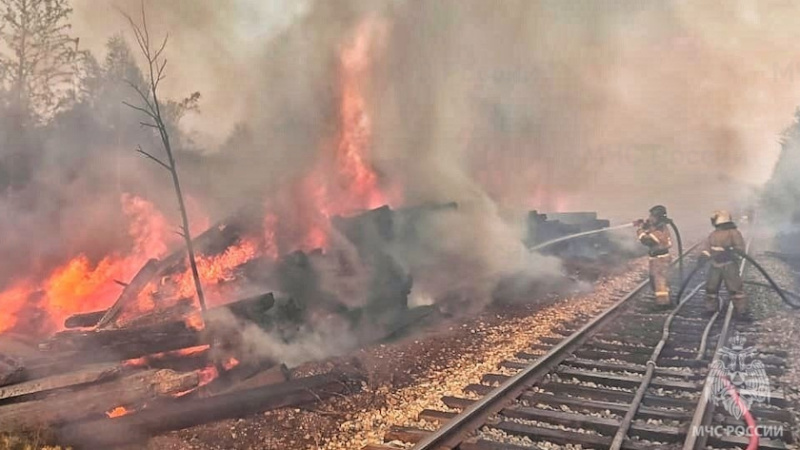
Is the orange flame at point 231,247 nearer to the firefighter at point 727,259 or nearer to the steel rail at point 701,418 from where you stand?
the steel rail at point 701,418

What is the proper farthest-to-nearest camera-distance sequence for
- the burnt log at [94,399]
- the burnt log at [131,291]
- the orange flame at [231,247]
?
the orange flame at [231,247] < the burnt log at [131,291] < the burnt log at [94,399]

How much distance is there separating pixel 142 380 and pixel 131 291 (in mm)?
2817

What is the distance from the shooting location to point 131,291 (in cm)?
913

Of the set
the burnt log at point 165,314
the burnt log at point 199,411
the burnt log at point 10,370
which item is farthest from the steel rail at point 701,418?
the burnt log at point 10,370

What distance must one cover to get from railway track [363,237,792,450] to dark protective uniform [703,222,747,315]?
2.18 ft

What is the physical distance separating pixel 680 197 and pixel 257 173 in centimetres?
3146

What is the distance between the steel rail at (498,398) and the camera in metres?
5.38

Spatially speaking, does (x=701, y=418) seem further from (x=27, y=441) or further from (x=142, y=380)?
(x=27, y=441)

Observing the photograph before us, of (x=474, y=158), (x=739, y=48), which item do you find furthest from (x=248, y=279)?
(x=739, y=48)

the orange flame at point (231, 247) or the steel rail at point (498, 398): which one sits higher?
the orange flame at point (231, 247)

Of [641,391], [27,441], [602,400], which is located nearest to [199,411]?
[27,441]

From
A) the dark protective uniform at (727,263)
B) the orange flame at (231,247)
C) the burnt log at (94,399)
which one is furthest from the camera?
the dark protective uniform at (727,263)

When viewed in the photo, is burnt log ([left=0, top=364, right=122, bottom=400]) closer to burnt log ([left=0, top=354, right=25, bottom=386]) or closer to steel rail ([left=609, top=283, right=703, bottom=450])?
burnt log ([left=0, top=354, right=25, bottom=386])

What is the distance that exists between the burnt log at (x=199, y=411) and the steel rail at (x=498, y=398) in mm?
2004
